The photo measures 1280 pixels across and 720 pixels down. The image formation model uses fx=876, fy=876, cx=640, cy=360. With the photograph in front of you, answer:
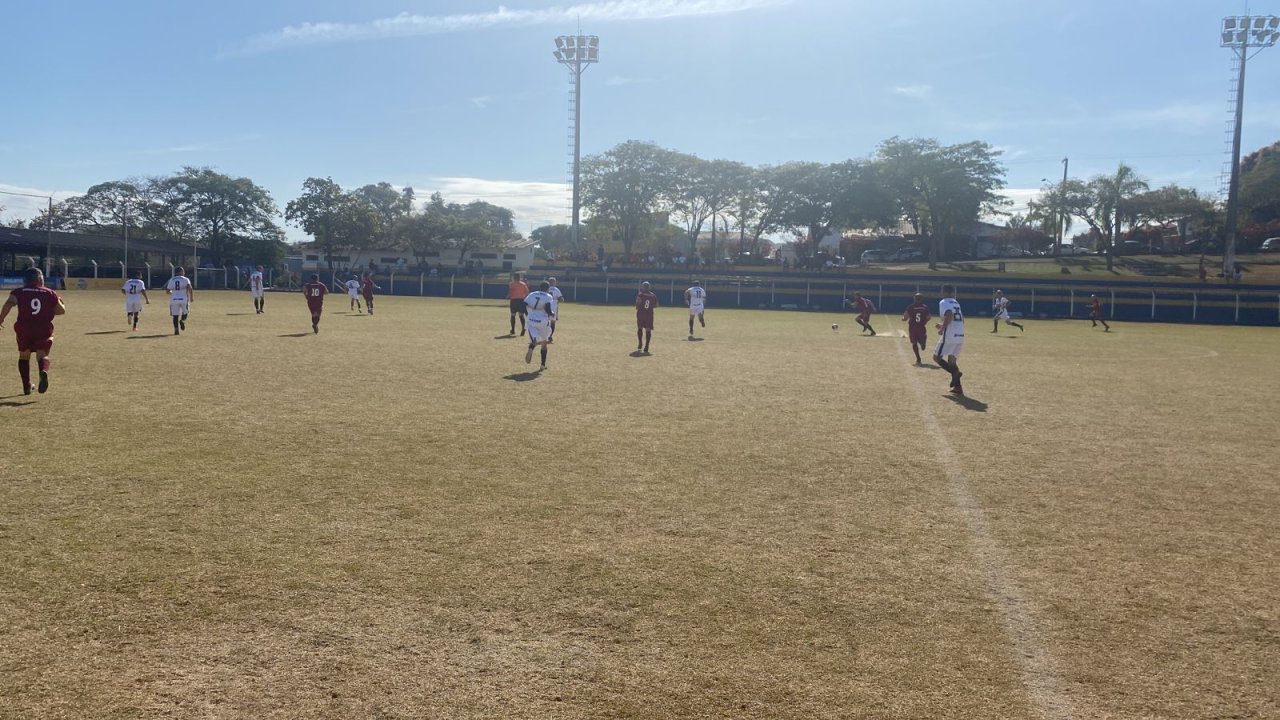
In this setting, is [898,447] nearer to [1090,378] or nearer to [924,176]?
[1090,378]

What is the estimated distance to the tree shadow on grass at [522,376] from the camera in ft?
51.8

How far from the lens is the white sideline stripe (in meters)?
4.20

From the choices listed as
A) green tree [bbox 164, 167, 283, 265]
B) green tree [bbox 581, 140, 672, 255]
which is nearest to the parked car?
green tree [bbox 581, 140, 672, 255]

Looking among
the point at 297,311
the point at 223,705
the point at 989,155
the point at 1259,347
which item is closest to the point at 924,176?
the point at 989,155

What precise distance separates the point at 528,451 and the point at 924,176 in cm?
7462

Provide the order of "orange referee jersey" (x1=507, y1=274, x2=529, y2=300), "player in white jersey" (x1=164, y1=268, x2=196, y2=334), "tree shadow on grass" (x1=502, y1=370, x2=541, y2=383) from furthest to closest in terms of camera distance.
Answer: "orange referee jersey" (x1=507, y1=274, x2=529, y2=300) < "player in white jersey" (x1=164, y1=268, x2=196, y2=334) < "tree shadow on grass" (x1=502, y1=370, x2=541, y2=383)

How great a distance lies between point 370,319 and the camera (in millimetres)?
32750

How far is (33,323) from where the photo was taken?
12.8 metres

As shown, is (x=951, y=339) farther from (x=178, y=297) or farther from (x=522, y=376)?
(x=178, y=297)

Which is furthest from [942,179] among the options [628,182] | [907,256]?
[628,182]

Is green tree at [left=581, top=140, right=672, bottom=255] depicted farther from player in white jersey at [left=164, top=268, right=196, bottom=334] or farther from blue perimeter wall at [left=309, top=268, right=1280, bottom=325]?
player in white jersey at [left=164, top=268, right=196, bottom=334]

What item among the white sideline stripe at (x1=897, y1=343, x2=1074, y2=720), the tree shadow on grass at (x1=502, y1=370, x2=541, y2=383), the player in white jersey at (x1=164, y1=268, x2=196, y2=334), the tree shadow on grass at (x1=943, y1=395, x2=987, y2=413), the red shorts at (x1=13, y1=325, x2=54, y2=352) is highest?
the player in white jersey at (x1=164, y1=268, x2=196, y2=334)

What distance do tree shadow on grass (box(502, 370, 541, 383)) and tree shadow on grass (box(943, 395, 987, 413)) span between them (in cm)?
734

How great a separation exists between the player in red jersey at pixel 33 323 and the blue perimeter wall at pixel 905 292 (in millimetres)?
43280
